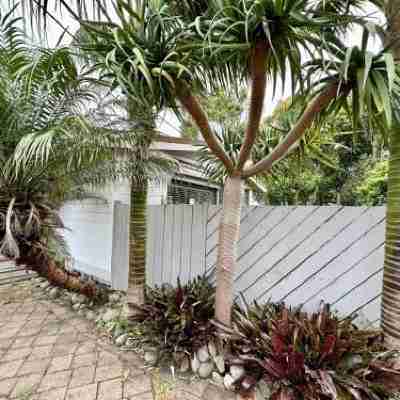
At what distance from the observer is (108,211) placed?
5094mm

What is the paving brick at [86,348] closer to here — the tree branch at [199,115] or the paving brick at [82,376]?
the paving brick at [82,376]

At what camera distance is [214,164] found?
12.4 feet

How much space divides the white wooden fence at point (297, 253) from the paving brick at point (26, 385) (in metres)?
2.02

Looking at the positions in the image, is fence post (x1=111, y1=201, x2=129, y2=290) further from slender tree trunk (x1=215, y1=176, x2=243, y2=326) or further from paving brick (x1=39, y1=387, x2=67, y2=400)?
slender tree trunk (x1=215, y1=176, x2=243, y2=326)

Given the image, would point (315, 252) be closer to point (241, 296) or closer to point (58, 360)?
point (241, 296)

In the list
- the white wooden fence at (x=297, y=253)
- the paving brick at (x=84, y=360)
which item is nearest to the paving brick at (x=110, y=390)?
the paving brick at (x=84, y=360)

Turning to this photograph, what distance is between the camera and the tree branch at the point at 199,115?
2.09 meters

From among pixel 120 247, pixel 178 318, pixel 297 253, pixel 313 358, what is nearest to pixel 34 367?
pixel 178 318

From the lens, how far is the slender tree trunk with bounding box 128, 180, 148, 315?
3318 millimetres

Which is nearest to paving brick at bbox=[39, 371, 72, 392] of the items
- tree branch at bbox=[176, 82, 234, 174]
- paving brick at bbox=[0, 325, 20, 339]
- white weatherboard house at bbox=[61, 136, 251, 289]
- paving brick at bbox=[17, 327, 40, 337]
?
paving brick at bbox=[17, 327, 40, 337]

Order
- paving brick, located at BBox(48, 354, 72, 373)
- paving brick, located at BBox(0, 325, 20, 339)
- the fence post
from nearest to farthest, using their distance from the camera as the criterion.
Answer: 1. paving brick, located at BBox(48, 354, 72, 373)
2. paving brick, located at BBox(0, 325, 20, 339)
3. the fence post

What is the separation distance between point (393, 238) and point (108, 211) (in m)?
4.64

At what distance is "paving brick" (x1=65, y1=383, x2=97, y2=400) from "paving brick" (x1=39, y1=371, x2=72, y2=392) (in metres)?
0.16

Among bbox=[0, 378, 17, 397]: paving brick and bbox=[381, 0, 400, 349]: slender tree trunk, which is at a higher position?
bbox=[381, 0, 400, 349]: slender tree trunk
